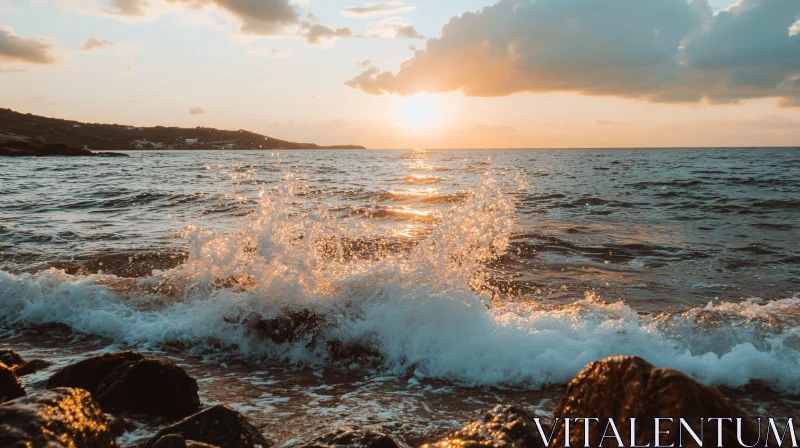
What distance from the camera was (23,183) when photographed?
2502 centimetres

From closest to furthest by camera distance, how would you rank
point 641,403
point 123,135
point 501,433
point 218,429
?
point 641,403, point 501,433, point 218,429, point 123,135

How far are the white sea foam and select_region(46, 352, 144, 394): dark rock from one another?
150 cm

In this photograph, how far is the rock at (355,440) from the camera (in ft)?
10.5

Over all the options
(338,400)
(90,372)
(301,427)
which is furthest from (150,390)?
(338,400)

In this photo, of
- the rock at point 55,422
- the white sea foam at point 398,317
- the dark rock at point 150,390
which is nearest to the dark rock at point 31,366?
the white sea foam at point 398,317

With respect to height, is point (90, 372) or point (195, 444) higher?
point (195, 444)

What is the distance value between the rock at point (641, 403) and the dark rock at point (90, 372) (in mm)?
3655

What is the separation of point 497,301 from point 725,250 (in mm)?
6285

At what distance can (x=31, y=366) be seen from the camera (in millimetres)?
5078

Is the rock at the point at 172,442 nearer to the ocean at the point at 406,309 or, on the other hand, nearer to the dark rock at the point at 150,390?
the ocean at the point at 406,309

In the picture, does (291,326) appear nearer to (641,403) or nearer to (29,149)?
(641,403)

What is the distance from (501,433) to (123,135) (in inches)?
5534

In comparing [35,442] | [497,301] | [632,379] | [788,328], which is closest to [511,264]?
[497,301]

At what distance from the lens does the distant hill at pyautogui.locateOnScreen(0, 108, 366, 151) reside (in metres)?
104
